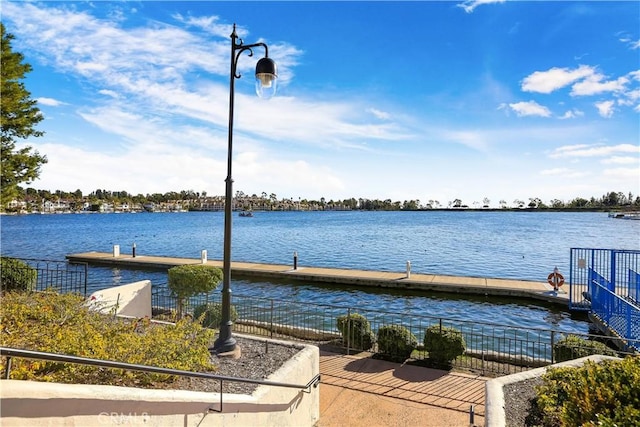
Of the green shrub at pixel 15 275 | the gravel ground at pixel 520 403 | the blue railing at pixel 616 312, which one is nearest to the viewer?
the gravel ground at pixel 520 403

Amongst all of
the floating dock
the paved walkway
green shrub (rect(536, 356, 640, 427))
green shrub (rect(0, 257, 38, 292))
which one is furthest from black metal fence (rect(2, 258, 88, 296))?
green shrub (rect(536, 356, 640, 427))

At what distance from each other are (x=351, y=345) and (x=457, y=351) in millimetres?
2415

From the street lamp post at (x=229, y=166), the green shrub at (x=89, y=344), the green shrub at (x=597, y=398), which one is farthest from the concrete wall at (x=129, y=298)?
the green shrub at (x=597, y=398)

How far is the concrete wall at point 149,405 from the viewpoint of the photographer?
7.47 feet

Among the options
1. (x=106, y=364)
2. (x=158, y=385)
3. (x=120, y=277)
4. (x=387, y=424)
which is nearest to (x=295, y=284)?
(x=120, y=277)

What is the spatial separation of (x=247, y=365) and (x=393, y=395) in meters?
2.85

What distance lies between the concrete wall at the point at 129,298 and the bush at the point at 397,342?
591 centimetres

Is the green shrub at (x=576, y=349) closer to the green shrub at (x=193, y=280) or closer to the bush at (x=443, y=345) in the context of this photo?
the bush at (x=443, y=345)

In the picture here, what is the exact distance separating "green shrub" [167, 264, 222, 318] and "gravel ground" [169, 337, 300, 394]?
3935 millimetres

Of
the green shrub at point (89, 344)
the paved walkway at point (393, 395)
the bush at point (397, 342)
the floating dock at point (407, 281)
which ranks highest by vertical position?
Result: the green shrub at point (89, 344)

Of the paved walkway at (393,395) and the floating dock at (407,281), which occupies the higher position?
the paved walkway at (393,395)

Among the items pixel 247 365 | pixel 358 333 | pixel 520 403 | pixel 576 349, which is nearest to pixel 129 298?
pixel 247 365

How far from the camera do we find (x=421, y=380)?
7.34 meters

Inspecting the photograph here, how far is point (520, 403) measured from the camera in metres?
4.65
